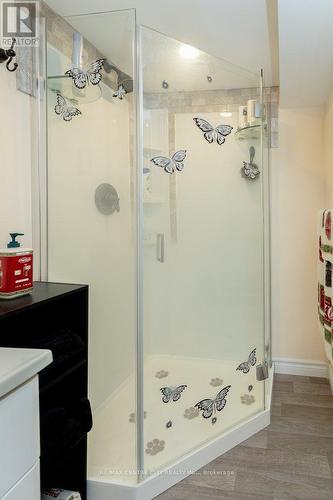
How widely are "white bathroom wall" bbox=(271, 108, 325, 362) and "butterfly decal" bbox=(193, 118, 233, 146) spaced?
907mm

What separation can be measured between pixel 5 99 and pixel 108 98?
1.64ft

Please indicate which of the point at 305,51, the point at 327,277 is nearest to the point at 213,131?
the point at 305,51

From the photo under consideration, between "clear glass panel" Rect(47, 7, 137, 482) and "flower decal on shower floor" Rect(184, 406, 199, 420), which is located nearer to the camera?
"clear glass panel" Rect(47, 7, 137, 482)

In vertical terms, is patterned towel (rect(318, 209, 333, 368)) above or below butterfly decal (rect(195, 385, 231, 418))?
above

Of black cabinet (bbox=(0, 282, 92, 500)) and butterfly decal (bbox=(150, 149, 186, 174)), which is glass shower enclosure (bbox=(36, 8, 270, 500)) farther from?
black cabinet (bbox=(0, 282, 92, 500))

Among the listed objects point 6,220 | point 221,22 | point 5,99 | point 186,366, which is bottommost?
point 186,366

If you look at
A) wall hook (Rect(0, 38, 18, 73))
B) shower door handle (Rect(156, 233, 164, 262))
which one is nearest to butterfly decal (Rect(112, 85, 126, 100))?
wall hook (Rect(0, 38, 18, 73))

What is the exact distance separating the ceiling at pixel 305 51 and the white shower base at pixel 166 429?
1.80 m

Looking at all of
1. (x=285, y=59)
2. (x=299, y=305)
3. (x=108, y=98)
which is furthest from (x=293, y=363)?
(x=108, y=98)

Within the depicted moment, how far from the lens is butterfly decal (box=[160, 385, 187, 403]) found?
1931 millimetres

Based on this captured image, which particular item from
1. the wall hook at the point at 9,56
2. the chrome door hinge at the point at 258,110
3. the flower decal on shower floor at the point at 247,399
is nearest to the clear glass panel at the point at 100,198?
the wall hook at the point at 9,56

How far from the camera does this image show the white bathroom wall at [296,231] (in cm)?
299

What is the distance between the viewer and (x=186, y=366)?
7.93ft

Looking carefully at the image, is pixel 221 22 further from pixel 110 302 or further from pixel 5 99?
pixel 110 302
